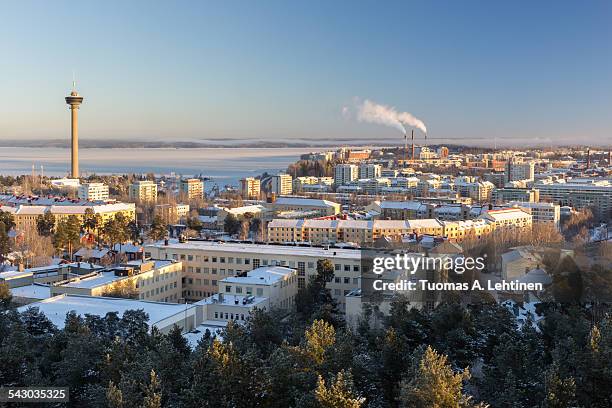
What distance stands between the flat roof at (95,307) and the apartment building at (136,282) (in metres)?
0.43

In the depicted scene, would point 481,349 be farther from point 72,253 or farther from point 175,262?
point 72,253

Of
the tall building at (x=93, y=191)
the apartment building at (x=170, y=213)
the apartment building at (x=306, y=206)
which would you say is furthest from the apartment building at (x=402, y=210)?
the tall building at (x=93, y=191)

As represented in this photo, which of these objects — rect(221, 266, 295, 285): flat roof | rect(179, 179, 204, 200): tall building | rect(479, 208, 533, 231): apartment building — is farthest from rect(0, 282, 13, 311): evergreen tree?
rect(179, 179, 204, 200): tall building

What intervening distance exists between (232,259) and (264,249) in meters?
0.56

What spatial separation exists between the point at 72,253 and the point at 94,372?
31.0 feet

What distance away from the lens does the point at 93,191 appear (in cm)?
2722

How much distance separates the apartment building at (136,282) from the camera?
335 inches

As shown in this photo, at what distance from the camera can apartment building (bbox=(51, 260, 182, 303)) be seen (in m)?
8.52

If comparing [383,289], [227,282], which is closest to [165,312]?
[227,282]

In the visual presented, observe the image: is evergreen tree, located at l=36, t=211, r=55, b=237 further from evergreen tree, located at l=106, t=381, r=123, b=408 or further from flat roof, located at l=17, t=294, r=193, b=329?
evergreen tree, located at l=106, t=381, r=123, b=408

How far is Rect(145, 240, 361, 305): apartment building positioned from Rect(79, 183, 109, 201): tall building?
17076 mm

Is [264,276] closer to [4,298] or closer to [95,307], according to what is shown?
[95,307]

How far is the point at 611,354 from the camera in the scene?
182 inches

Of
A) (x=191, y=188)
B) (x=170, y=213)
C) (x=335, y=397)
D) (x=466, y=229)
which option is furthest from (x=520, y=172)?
(x=335, y=397)
